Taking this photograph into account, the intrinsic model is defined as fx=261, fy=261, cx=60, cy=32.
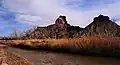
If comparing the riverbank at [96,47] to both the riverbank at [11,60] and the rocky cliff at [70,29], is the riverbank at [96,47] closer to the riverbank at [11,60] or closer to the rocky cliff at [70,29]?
the riverbank at [11,60]

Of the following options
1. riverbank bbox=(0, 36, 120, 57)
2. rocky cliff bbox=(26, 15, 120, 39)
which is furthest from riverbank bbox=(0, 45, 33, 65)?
rocky cliff bbox=(26, 15, 120, 39)

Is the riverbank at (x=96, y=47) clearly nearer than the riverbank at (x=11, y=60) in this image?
No

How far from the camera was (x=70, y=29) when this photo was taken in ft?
453

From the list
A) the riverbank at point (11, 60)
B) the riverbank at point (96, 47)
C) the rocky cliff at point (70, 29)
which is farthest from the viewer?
the rocky cliff at point (70, 29)

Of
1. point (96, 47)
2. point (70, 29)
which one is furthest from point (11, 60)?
point (70, 29)

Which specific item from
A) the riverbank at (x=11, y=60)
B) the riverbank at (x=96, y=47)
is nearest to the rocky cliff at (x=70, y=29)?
the riverbank at (x=96, y=47)

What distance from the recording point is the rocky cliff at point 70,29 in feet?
323

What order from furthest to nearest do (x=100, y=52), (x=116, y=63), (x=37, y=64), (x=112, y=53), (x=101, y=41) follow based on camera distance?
(x=101, y=41) → (x=100, y=52) → (x=112, y=53) → (x=116, y=63) → (x=37, y=64)

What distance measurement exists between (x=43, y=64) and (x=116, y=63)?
6.20 meters

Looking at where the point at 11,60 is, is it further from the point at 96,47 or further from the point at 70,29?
the point at 70,29

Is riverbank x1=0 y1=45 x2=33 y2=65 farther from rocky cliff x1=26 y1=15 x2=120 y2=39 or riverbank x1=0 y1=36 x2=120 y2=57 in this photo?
rocky cliff x1=26 y1=15 x2=120 y2=39

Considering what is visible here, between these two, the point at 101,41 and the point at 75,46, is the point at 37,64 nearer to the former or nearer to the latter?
the point at 101,41

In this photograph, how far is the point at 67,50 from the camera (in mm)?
37344

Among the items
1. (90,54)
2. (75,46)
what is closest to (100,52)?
(90,54)
